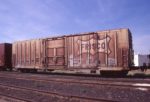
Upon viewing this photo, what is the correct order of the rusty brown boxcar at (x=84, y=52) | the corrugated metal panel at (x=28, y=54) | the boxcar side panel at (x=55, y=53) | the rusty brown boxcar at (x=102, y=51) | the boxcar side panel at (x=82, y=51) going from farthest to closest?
the corrugated metal panel at (x=28, y=54) < the boxcar side panel at (x=55, y=53) < the boxcar side panel at (x=82, y=51) < the rusty brown boxcar at (x=84, y=52) < the rusty brown boxcar at (x=102, y=51)

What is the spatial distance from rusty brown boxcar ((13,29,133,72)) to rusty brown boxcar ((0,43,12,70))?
4.19m

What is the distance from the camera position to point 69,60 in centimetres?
1706

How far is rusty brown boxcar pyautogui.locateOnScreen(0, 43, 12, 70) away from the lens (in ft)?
80.1

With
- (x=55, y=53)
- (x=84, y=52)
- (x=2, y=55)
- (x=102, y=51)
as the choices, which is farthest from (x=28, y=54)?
(x=102, y=51)

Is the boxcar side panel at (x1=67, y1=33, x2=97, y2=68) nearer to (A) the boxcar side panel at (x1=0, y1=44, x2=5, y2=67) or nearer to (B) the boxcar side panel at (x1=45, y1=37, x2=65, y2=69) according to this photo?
(B) the boxcar side panel at (x1=45, y1=37, x2=65, y2=69)

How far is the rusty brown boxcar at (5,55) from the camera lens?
24.4m

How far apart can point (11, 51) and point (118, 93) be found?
19443 millimetres

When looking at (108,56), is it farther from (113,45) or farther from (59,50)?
(59,50)

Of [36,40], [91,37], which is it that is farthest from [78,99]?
[36,40]

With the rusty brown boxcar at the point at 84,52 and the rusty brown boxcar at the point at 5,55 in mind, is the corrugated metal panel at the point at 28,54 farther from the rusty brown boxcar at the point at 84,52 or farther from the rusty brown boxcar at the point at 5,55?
the rusty brown boxcar at the point at 5,55

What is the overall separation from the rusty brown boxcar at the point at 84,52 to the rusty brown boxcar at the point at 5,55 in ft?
13.8

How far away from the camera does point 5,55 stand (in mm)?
24453

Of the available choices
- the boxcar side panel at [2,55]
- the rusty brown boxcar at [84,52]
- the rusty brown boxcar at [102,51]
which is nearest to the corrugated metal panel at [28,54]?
the rusty brown boxcar at [84,52]

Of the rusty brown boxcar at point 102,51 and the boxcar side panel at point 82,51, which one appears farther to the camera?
the boxcar side panel at point 82,51
